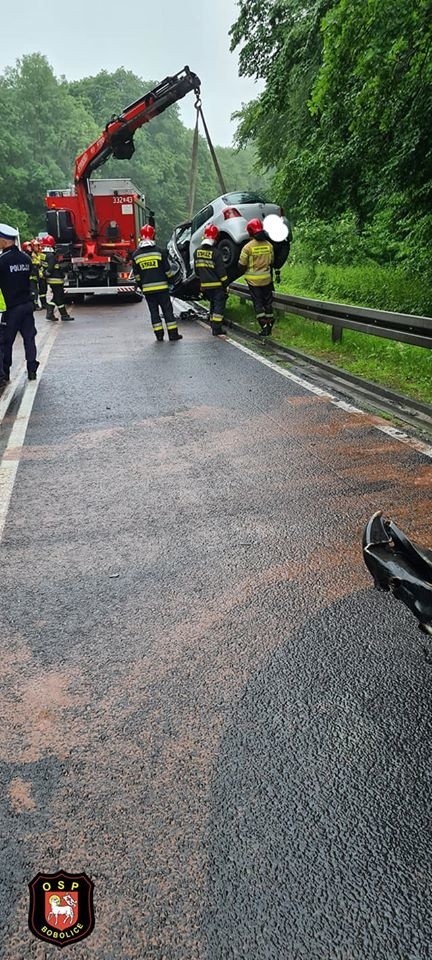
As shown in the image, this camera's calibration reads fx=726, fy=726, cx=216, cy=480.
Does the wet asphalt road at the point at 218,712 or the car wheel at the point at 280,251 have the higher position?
Result: the car wheel at the point at 280,251

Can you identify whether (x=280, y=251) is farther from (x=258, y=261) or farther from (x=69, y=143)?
(x=69, y=143)

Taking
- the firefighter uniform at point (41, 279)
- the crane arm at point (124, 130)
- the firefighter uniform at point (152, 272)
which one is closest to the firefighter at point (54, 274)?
the firefighter uniform at point (41, 279)

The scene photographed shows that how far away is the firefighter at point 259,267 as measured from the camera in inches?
466

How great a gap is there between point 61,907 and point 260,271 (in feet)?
35.9

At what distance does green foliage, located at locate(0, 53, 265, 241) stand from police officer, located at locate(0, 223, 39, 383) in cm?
3053

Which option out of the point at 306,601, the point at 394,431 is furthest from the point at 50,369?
the point at 306,601

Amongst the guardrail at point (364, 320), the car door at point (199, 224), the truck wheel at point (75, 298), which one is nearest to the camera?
the guardrail at point (364, 320)

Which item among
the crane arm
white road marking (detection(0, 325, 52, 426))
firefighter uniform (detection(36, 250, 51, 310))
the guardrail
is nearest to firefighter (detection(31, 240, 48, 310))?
firefighter uniform (detection(36, 250, 51, 310))

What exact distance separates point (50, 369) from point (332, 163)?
26.3ft

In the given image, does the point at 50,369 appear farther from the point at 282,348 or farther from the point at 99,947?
the point at 99,947

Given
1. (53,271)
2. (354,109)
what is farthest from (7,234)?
(53,271)

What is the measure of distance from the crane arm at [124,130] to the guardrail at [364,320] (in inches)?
284

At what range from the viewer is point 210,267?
495 inches

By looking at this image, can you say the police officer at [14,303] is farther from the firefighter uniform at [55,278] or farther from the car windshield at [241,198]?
the firefighter uniform at [55,278]
